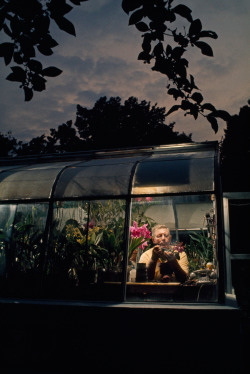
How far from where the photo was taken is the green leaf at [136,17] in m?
2.22

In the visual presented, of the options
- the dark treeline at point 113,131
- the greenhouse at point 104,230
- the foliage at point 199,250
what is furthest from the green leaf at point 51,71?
the dark treeline at point 113,131

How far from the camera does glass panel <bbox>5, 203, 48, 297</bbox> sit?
4.83 metres

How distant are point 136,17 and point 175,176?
2896mm

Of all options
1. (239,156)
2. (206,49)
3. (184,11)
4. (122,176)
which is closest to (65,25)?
(184,11)

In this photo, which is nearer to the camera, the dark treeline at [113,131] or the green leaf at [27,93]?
the green leaf at [27,93]

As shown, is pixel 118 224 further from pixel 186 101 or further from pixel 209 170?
pixel 186 101

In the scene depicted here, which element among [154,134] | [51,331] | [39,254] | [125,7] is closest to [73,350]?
[51,331]

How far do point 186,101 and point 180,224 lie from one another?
4308mm

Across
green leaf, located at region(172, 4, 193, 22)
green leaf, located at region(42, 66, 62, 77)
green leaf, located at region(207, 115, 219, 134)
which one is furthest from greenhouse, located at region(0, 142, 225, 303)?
green leaf, located at region(42, 66, 62, 77)

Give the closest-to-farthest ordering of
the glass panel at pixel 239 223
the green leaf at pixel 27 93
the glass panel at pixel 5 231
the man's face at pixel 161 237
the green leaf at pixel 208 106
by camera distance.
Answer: the green leaf at pixel 27 93 < the green leaf at pixel 208 106 < the glass panel at pixel 5 231 < the man's face at pixel 161 237 < the glass panel at pixel 239 223

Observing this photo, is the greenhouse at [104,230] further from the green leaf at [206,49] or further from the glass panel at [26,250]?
the green leaf at [206,49]

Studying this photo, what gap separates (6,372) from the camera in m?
4.40

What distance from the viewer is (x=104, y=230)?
4.92m

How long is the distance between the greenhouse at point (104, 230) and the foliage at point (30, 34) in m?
2.98
